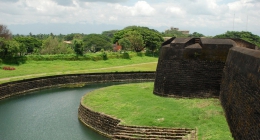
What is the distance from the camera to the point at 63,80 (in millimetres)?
25516

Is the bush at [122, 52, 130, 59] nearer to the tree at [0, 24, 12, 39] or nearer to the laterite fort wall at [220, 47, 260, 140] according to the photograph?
the tree at [0, 24, 12, 39]

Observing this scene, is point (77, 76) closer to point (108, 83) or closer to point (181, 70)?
point (108, 83)

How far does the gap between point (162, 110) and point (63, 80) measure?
48.5 feet

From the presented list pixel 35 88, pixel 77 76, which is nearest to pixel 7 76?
pixel 35 88

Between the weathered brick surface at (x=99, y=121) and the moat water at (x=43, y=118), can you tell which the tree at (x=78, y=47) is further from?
the weathered brick surface at (x=99, y=121)

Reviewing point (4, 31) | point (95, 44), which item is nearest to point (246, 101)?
point (4, 31)

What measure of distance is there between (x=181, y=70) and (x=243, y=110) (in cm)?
731

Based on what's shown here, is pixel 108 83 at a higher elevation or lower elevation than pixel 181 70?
lower

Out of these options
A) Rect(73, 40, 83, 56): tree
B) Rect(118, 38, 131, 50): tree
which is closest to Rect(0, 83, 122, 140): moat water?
Rect(73, 40, 83, 56): tree

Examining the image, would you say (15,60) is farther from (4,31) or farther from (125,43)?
(125,43)

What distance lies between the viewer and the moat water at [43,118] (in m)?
12.5

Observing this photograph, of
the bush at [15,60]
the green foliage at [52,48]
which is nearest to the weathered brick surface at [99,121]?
the bush at [15,60]

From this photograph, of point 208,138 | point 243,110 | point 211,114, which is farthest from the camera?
point 211,114

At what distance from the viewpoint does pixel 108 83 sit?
2736cm
